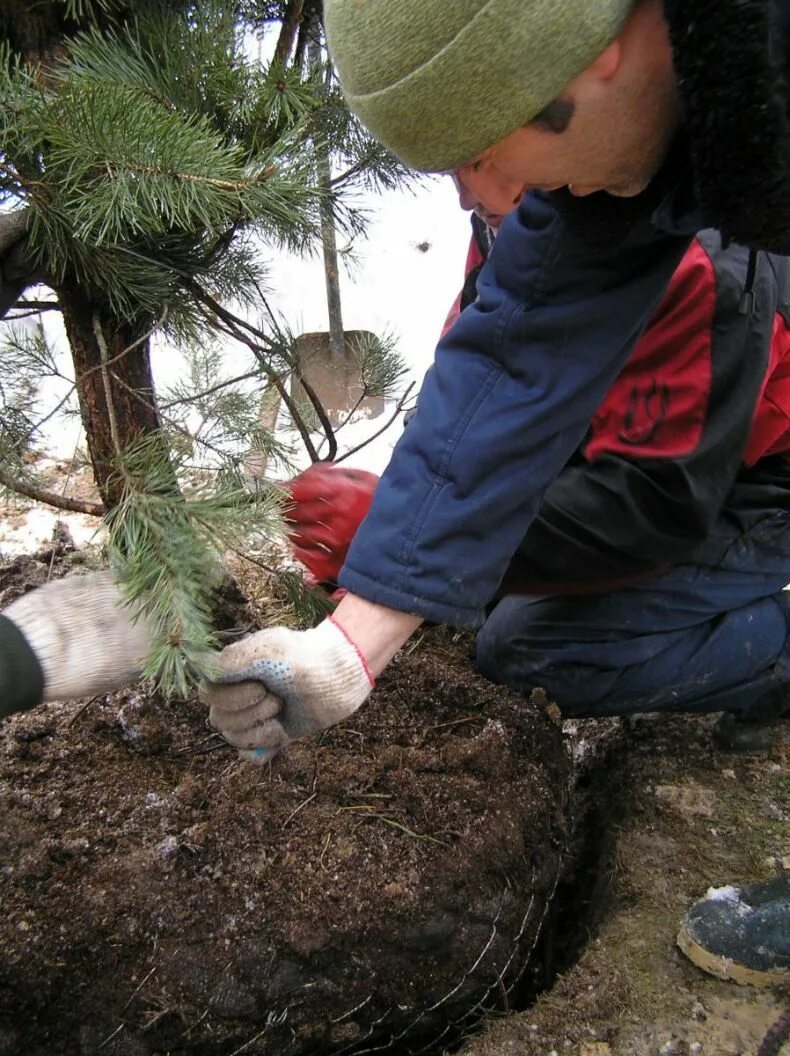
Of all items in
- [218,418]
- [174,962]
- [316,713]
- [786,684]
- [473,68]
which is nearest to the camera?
[473,68]

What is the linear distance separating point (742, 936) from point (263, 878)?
672mm

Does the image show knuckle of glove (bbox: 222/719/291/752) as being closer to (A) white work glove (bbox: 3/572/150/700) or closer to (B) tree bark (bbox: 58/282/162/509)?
(A) white work glove (bbox: 3/572/150/700)

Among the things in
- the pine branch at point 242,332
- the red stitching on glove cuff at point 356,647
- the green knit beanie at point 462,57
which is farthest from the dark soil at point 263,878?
the green knit beanie at point 462,57

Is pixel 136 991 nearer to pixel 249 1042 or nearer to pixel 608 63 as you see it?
pixel 249 1042

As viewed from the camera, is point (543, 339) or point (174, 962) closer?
point (543, 339)

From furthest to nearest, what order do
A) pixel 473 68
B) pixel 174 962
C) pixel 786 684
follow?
pixel 786 684, pixel 174 962, pixel 473 68

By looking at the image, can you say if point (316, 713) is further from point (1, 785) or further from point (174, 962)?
point (1, 785)

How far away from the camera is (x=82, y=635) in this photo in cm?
93

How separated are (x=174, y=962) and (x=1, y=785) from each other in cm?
41

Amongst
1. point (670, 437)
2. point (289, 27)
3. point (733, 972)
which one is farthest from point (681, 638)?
point (289, 27)

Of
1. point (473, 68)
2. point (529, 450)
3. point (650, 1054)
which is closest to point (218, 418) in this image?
point (529, 450)

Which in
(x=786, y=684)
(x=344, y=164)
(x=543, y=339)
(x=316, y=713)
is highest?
(x=344, y=164)

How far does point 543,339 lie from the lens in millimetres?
1000

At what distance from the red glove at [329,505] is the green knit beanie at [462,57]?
60 centimetres
